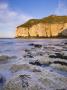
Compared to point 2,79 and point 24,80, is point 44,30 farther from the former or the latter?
point 24,80

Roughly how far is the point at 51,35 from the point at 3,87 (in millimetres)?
114854

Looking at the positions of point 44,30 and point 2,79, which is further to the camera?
point 44,30

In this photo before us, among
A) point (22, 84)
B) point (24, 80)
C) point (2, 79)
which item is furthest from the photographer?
point (2, 79)

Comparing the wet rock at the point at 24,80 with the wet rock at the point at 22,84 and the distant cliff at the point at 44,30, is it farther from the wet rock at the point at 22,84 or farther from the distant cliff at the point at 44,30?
the distant cliff at the point at 44,30

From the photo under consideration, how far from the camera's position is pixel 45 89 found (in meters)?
6.13

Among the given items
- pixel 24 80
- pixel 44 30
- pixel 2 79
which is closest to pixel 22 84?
pixel 24 80

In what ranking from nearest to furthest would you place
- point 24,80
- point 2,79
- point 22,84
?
point 22,84
point 24,80
point 2,79

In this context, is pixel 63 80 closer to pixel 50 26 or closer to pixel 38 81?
pixel 38 81

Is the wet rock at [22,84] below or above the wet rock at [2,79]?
above

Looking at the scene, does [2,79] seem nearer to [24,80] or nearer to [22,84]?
[24,80]

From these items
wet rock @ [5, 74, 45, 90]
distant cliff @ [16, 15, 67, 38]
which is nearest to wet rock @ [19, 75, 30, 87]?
wet rock @ [5, 74, 45, 90]

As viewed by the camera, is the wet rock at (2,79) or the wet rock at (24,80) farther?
the wet rock at (2,79)

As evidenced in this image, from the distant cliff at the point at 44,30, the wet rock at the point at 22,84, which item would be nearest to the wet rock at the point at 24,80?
the wet rock at the point at 22,84

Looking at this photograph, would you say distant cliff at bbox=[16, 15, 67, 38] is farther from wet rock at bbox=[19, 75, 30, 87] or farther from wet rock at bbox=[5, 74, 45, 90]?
wet rock at bbox=[5, 74, 45, 90]
